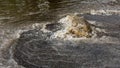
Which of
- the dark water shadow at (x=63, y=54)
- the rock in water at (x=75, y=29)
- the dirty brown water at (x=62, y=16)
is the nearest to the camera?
the dark water shadow at (x=63, y=54)

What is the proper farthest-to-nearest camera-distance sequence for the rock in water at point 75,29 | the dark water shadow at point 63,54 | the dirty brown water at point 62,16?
the rock in water at point 75,29 < the dirty brown water at point 62,16 < the dark water shadow at point 63,54

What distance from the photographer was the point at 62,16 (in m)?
15.6

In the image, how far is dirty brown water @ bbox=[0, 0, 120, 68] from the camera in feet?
35.3

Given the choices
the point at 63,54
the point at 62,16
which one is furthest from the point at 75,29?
the point at 62,16

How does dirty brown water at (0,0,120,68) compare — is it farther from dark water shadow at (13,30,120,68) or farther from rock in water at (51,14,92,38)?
rock in water at (51,14,92,38)

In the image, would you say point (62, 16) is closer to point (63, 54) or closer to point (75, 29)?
point (75, 29)

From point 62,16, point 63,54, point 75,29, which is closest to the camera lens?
point 63,54

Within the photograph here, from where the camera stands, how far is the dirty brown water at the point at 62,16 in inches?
424

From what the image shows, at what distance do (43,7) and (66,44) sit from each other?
18.5 ft

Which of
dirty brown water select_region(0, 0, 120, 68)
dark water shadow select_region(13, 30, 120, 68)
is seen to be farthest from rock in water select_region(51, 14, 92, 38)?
dark water shadow select_region(13, 30, 120, 68)

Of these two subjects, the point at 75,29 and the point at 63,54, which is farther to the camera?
the point at 75,29

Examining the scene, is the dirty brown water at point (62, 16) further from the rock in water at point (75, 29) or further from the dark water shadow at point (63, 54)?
the rock in water at point (75, 29)

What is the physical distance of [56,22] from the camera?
48.3 ft

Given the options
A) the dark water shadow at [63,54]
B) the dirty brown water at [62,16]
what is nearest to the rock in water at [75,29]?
the dirty brown water at [62,16]
